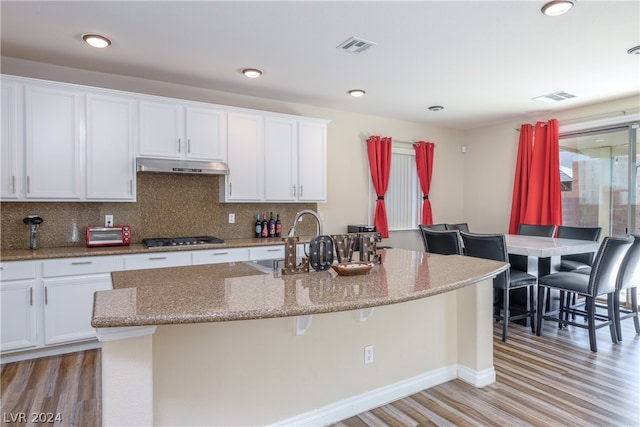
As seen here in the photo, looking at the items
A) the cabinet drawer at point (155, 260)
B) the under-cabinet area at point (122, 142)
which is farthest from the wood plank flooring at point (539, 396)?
the under-cabinet area at point (122, 142)

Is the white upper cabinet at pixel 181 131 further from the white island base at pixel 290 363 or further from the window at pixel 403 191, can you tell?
the window at pixel 403 191

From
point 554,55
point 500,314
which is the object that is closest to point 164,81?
point 554,55

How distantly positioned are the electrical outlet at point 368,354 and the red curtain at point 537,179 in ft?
13.0

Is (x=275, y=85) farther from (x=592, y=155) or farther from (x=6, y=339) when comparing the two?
(x=592, y=155)

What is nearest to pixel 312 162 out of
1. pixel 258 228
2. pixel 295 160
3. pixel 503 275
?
pixel 295 160

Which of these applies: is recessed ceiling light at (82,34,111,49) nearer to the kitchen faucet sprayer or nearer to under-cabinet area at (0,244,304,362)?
the kitchen faucet sprayer

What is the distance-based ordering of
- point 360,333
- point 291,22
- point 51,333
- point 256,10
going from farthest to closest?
Answer: 1. point 51,333
2. point 291,22
3. point 256,10
4. point 360,333

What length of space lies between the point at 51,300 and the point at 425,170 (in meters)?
5.00

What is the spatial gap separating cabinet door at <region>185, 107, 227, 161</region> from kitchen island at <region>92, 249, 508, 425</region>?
194 centimetres

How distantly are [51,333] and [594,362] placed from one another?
4.44 m

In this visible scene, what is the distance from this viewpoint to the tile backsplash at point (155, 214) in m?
3.29

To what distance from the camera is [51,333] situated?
117 inches

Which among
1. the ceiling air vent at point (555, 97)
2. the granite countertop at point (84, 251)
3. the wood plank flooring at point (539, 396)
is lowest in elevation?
the wood plank flooring at point (539, 396)

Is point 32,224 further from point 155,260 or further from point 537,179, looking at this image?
point 537,179
